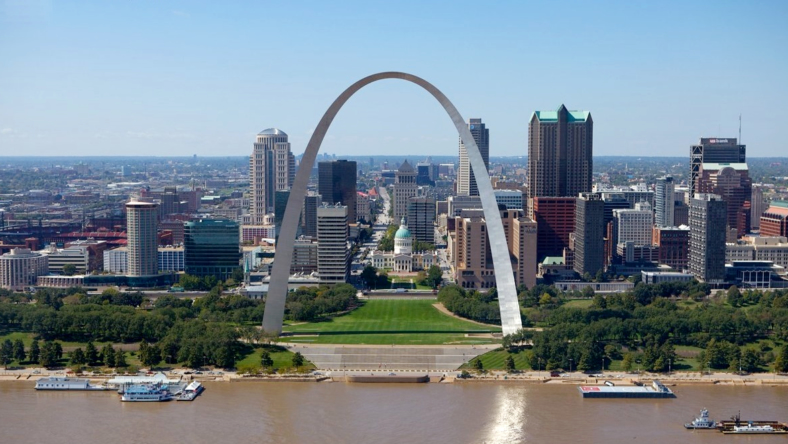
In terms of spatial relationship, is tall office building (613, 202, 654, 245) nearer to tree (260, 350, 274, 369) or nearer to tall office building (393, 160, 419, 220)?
tall office building (393, 160, 419, 220)

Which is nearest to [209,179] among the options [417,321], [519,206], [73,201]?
[73,201]

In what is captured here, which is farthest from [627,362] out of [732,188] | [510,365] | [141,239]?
[732,188]

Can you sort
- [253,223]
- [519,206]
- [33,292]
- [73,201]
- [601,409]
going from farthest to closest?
1. [73,201]
2. [253,223]
3. [519,206]
4. [33,292]
5. [601,409]

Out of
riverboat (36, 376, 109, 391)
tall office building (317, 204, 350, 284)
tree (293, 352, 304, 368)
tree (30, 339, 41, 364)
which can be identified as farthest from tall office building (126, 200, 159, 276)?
riverboat (36, 376, 109, 391)

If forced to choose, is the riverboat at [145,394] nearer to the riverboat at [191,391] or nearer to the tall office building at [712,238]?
the riverboat at [191,391]

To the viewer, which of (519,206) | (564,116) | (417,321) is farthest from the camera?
(519,206)

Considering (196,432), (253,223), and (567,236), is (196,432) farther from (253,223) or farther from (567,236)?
(253,223)

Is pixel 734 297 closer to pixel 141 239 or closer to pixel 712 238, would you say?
pixel 712 238

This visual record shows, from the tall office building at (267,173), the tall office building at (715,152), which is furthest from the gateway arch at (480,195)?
the tall office building at (267,173)
